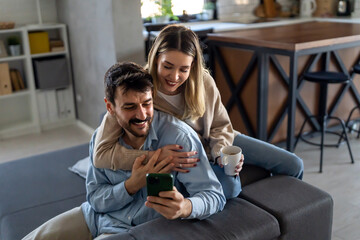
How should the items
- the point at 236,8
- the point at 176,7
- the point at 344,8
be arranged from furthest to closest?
the point at 236,8, the point at 344,8, the point at 176,7

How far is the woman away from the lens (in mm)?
1632

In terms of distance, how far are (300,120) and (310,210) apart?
235 centimetres

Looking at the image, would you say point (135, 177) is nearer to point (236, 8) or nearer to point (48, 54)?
point (48, 54)

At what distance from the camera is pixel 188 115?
1917 mm

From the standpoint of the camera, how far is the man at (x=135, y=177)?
1527 mm

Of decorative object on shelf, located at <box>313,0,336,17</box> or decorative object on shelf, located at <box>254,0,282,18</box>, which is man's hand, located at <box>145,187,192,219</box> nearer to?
decorative object on shelf, located at <box>254,0,282,18</box>

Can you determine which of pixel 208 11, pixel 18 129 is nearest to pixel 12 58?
pixel 18 129

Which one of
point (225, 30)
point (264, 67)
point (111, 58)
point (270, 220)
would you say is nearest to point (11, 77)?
point (111, 58)

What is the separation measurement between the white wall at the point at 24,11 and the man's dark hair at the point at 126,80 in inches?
122

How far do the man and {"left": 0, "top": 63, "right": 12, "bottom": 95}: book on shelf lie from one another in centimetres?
273

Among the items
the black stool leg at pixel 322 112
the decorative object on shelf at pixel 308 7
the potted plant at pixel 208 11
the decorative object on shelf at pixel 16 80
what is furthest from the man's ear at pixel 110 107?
the decorative object on shelf at pixel 308 7

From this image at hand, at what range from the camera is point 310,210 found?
1.67m

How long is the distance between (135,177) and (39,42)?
3.09 metres

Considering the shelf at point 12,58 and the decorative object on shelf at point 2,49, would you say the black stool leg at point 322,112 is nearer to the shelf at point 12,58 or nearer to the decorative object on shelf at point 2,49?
the shelf at point 12,58
